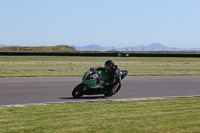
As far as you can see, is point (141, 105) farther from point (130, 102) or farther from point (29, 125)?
point (29, 125)

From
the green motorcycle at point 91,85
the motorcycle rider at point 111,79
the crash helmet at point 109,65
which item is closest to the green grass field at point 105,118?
the green motorcycle at point 91,85

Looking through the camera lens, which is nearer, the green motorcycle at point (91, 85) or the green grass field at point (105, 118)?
the green grass field at point (105, 118)

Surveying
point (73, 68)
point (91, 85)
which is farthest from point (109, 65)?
point (73, 68)

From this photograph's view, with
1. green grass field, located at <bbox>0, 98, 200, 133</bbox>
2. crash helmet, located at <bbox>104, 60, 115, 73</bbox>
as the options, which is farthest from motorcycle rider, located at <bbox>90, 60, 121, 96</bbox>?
green grass field, located at <bbox>0, 98, 200, 133</bbox>

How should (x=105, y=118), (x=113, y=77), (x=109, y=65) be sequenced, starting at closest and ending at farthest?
(x=105, y=118) < (x=109, y=65) < (x=113, y=77)

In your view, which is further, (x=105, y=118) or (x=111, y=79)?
(x=111, y=79)

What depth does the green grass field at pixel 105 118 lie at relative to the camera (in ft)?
22.6

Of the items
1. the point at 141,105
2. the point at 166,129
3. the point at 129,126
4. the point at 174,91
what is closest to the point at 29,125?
the point at 129,126

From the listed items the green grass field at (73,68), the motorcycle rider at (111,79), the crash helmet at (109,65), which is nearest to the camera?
the crash helmet at (109,65)

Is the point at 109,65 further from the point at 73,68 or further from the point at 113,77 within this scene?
the point at 73,68

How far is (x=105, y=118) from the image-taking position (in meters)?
7.95

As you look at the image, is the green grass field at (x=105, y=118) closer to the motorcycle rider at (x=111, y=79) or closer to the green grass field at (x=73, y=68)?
the motorcycle rider at (x=111, y=79)

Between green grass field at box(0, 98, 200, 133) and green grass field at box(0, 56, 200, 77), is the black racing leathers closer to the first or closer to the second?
green grass field at box(0, 98, 200, 133)

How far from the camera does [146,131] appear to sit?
674 cm
